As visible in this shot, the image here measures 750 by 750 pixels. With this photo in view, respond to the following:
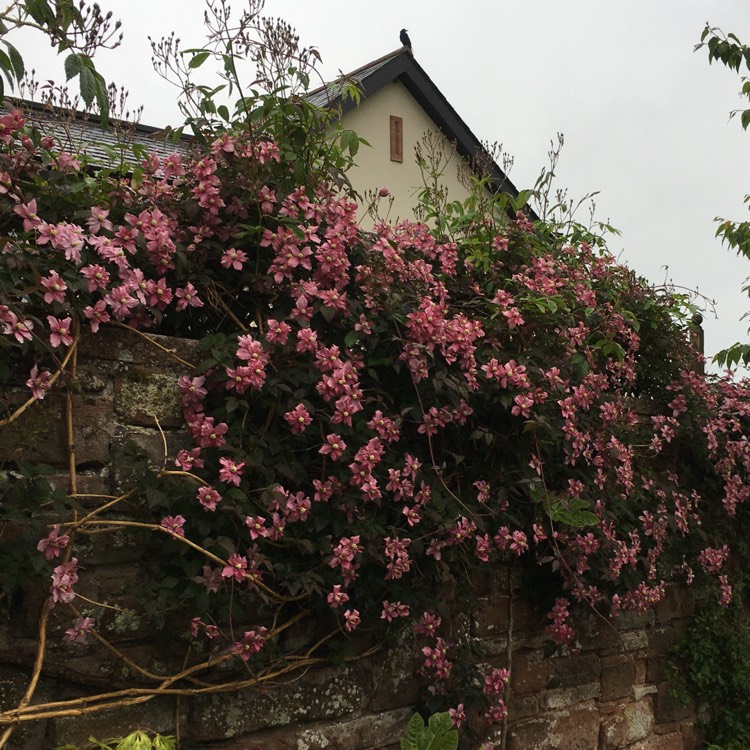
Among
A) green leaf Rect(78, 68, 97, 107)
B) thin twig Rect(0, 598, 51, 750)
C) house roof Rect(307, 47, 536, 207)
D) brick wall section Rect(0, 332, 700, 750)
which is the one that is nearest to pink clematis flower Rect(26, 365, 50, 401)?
brick wall section Rect(0, 332, 700, 750)

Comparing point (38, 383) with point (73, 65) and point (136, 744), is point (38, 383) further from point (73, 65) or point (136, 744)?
point (136, 744)

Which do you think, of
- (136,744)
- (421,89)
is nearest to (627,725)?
(136,744)

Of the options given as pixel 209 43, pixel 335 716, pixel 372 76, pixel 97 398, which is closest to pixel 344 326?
pixel 97 398

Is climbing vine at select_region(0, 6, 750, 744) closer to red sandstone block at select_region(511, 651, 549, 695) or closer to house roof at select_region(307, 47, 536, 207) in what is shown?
red sandstone block at select_region(511, 651, 549, 695)

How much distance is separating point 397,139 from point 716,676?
9.69 metres

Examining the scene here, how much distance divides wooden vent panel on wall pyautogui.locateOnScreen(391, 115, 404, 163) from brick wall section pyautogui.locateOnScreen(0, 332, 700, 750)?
31.9 ft

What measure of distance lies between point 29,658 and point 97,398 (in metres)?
0.76

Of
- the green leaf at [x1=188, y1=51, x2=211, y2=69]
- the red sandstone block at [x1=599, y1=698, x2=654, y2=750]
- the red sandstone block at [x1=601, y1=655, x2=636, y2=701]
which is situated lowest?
the red sandstone block at [x1=599, y1=698, x2=654, y2=750]

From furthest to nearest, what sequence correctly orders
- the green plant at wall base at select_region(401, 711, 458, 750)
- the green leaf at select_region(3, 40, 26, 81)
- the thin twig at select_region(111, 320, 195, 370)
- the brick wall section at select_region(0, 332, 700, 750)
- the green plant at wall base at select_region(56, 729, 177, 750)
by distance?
the green plant at wall base at select_region(401, 711, 458, 750) → the thin twig at select_region(111, 320, 195, 370) → the brick wall section at select_region(0, 332, 700, 750) → the green plant at wall base at select_region(56, 729, 177, 750) → the green leaf at select_region(3, 40, 26, 81)

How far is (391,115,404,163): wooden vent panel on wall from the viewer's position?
12511mm

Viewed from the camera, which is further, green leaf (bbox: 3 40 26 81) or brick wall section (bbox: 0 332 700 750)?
brick wall section (bbox: 0 332 700 750)

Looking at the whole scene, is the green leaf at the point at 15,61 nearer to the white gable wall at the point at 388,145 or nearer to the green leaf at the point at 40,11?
the green leaf at the point at 40,11

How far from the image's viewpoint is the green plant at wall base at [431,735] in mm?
2865

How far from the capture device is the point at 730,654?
14.5 ft
